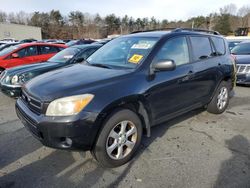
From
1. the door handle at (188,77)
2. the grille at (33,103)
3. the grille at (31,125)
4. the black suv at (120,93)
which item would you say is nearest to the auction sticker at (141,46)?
the black suv at (120,93)

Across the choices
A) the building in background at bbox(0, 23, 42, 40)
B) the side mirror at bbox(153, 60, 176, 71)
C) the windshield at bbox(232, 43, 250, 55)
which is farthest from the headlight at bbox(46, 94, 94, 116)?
the building in background at bbox(0, 23, 42, 40)

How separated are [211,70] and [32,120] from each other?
3.36 meters

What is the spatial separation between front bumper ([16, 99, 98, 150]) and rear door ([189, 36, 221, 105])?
213cm

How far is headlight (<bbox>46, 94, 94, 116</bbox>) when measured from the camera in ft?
8.29

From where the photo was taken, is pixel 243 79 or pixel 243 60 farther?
pixel 243 60

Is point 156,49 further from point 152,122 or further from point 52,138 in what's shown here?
point 52,138

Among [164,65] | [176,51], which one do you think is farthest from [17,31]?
[164,65]

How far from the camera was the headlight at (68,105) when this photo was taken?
2.53m

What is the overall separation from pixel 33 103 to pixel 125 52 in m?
1.65

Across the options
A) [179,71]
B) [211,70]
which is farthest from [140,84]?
[211,70]

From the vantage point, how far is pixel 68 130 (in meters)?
2.50

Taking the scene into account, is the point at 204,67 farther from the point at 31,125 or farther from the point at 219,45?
the point at 31,125

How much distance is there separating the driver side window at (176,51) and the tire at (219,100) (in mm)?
1448

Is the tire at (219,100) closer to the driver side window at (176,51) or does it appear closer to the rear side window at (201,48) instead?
the rear side window at (201,48)
